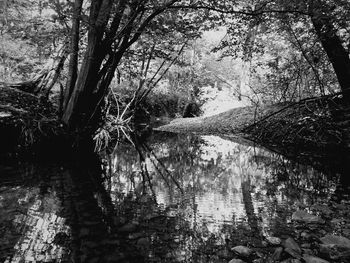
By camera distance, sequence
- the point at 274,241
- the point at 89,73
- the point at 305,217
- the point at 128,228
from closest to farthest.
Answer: the point at 274,241 < the point at 128,228 < the point at 305,217 < the point at 89,73

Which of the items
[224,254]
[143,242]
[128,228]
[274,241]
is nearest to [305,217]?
[274,241]

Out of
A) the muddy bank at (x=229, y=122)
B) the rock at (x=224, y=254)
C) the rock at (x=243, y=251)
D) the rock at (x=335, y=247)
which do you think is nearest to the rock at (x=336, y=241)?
the rock at (x=335, y=247)

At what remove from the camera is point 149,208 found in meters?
2.91

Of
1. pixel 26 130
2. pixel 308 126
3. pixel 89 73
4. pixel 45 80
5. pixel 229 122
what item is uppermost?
pixel 45 80

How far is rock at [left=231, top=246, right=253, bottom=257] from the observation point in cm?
192

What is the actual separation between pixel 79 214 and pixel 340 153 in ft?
21.0

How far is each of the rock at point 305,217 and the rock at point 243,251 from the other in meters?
0.88

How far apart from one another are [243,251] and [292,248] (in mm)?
382

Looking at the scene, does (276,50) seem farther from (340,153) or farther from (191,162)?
(191,162)

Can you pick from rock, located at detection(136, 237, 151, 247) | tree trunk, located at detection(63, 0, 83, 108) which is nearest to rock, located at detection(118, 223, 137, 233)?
rock, located at detection(136, 237, 151, 247)

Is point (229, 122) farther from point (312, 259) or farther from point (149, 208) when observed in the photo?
point (312, 259)

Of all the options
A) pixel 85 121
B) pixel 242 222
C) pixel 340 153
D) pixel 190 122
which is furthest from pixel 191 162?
pixel 190 122

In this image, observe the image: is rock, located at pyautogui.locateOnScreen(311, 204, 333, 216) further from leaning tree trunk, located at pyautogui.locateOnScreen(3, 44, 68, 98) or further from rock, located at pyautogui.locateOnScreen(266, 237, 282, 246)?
leaning tree trunk, located at pyautogui.locateOnScreen(3, 44, 68, 98)

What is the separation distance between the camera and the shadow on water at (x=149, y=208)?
199 cm
